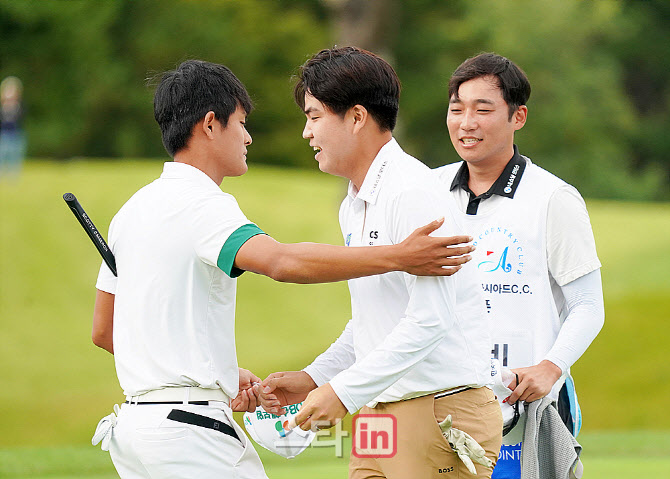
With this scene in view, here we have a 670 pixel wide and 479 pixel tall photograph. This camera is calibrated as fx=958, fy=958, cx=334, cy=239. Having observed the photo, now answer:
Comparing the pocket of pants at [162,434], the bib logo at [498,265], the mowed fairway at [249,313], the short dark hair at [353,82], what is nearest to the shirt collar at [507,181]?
the bib logo at [498,265]

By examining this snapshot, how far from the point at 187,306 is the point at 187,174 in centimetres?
48

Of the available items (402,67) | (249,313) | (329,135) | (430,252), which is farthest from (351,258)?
(402,67)

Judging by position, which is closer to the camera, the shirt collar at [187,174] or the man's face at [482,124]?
the shirt collar at [187,174]

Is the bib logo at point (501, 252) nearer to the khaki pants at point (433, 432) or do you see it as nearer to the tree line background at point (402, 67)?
the khaki pants at point (433, 432)

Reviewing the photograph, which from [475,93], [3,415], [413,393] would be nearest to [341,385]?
[413,393]

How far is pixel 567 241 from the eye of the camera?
13.4ft

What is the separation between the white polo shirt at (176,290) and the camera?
3.16 metres

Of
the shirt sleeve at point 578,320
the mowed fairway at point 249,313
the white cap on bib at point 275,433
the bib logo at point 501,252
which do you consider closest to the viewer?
the white cap on bib at point 275,433

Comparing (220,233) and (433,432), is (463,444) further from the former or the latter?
(220,233)

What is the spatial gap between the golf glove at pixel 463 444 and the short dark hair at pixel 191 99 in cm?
133

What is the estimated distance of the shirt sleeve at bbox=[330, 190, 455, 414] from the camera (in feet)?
9.89

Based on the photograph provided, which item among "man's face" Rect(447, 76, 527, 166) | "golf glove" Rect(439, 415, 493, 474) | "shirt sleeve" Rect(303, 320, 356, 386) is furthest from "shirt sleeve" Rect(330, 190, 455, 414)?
"man's face" Rect(447, 76, 527, 166)

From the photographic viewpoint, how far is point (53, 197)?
1878cm

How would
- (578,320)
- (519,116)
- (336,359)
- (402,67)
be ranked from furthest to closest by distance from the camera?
(402,67)
(519,116)
(578,320)
(336,359)
